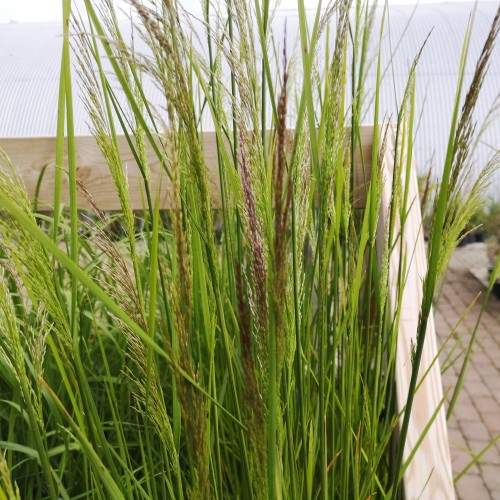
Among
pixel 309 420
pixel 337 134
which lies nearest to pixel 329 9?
pixel 337 134

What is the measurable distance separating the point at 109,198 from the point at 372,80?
5993mm

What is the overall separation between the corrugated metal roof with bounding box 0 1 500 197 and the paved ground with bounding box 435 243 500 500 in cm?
137

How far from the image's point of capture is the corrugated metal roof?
6.47 meters

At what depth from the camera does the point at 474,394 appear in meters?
4.05

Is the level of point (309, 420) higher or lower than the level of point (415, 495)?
higher

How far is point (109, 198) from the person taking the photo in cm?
150

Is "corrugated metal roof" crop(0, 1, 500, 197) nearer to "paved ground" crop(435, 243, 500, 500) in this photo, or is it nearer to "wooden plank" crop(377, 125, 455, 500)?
"paved ground" crop(435, 243, 500, 500)

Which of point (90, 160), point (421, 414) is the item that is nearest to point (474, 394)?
point (90, 160)

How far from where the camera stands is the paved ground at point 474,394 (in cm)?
305

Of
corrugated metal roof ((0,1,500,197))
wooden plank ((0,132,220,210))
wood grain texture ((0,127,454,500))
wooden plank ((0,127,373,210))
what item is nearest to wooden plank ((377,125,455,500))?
wood grain texture ((0,127,454,500))

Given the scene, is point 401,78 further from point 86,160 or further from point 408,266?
point 408,266

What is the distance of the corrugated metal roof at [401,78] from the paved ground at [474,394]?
1365 mm

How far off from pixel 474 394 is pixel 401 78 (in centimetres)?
384

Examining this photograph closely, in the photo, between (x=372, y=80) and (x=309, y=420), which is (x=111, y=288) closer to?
(x=309, y=420)
